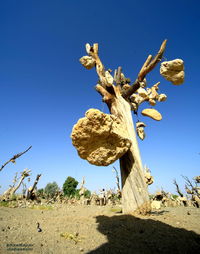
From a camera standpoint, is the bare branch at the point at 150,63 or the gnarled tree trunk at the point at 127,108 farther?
the bare branch at the point at 150,63

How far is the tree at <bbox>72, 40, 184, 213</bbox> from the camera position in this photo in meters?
4.48

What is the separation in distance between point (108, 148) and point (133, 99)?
292 centimetres

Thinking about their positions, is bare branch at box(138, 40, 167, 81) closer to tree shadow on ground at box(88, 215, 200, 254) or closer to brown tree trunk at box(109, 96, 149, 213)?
brown tree trunk at box(109, 96, 149, 213)

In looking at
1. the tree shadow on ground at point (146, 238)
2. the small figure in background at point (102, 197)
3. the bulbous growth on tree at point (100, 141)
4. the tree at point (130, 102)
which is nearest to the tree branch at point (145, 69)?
the tree at point (130, 102)

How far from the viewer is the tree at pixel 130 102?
176 inches

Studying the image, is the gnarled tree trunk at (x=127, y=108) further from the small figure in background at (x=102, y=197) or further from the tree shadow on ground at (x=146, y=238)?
the small figure in background at (x=102, y=197)

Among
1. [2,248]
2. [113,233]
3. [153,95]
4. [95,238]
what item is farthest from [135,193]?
[153,95]

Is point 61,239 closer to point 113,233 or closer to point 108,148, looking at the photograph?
point 113,233

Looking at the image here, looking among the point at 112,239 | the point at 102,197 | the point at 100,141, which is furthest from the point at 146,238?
the point at 102,197

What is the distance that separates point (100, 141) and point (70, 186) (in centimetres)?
3696

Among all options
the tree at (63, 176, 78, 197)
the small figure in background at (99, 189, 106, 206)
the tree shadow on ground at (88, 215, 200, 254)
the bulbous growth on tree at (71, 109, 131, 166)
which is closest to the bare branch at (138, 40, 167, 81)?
the bulbous growth on tree at (71, 109, 131, 166)

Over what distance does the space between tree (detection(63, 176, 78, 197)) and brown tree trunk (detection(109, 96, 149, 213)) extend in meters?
36.1

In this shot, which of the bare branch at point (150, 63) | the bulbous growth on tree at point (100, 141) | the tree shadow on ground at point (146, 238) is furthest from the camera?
the bare branch at point (150, 63)

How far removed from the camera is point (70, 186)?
37625mm
